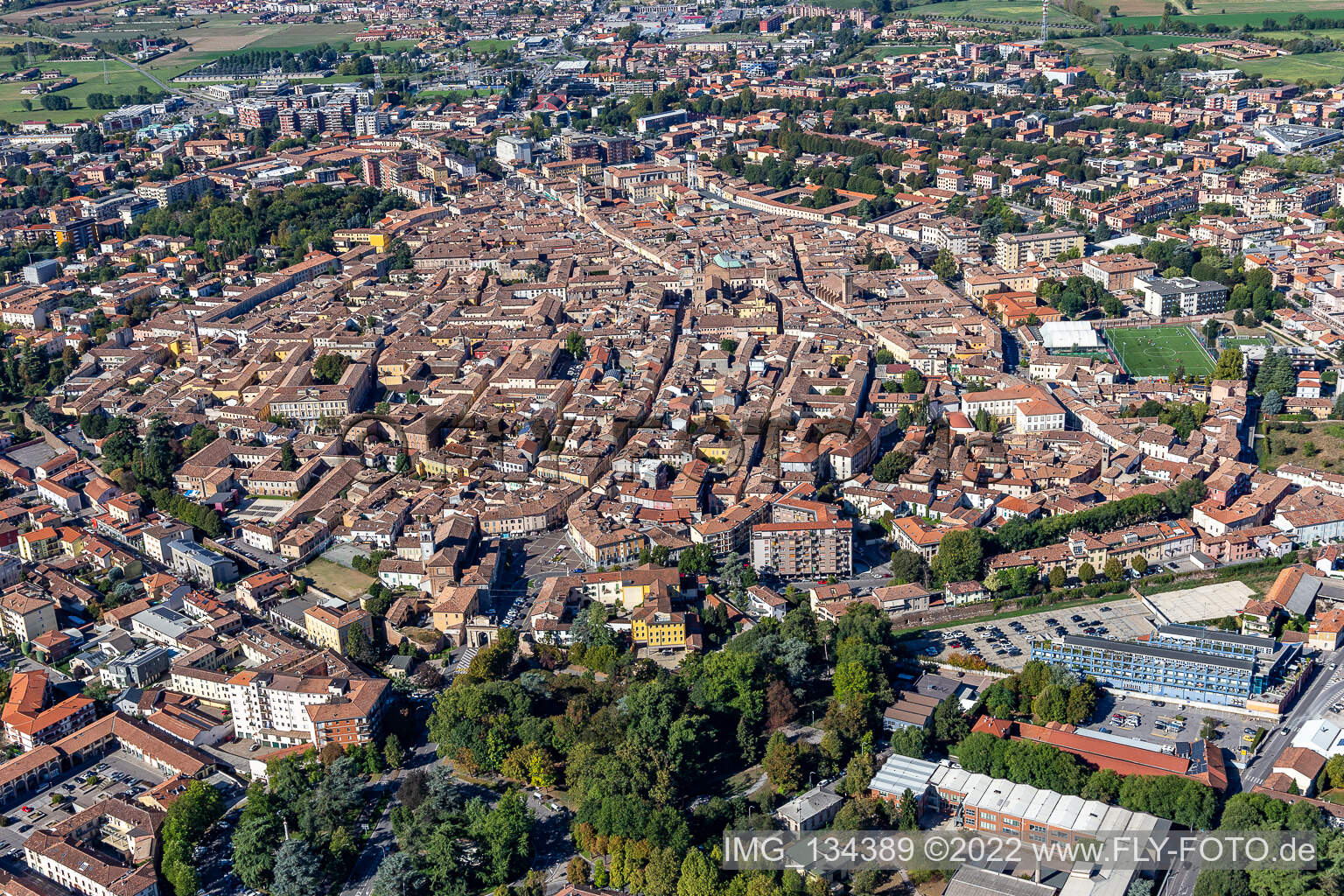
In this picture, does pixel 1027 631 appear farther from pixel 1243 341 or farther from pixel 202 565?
pixel 1243 341

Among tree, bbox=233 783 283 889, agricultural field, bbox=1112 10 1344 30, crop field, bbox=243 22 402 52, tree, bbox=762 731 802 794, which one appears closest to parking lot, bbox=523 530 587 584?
tree, bbox=762 731 802 794

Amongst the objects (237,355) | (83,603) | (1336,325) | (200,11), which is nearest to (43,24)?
(200,11)

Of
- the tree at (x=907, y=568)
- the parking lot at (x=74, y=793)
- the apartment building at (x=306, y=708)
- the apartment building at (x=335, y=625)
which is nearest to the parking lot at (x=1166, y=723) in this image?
the tree at (x=907, y=568)

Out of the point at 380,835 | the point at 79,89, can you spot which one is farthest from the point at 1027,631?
the point at 79,89

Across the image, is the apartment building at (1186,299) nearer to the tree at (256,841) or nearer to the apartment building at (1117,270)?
the apartment building at (1117,270)

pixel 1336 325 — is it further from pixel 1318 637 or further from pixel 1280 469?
pixel 1318 637

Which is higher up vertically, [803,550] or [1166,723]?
[803,550]
